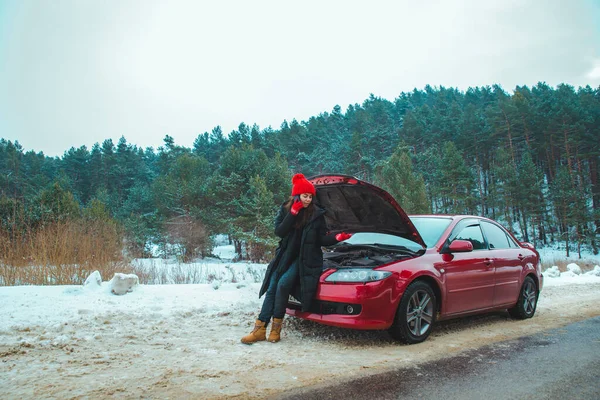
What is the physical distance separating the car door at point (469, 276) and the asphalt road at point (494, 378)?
0.71 m

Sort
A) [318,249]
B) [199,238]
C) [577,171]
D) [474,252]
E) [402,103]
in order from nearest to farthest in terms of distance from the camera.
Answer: [318,249], [474,252], [199,238], [577,171], [402,103]

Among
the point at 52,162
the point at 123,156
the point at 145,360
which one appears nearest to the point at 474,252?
the point at 145,360

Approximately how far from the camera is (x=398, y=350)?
15.0ft

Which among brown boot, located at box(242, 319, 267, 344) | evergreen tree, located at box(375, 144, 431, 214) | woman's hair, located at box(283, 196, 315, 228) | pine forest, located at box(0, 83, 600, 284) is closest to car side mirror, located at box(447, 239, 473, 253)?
woman's hair, located at box(283, 196, 315, 228)

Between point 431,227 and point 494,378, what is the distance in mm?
2502

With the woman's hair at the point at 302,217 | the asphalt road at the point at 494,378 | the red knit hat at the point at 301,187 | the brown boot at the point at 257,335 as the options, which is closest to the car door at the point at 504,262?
the asphalt road at the point at 494,378

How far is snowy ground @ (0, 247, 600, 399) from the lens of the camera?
3420 mm

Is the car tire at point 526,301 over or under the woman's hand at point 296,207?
under

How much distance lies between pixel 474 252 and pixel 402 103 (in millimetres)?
84562

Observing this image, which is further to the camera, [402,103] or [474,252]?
[402,103]

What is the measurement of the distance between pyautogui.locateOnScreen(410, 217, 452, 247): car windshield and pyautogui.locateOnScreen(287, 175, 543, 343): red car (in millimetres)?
14

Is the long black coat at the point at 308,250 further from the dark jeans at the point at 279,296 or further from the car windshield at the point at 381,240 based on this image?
the car windshield at the point at 381,240

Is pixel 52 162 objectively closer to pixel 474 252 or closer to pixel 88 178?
pixel 88 178

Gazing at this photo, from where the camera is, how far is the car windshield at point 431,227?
555cm
